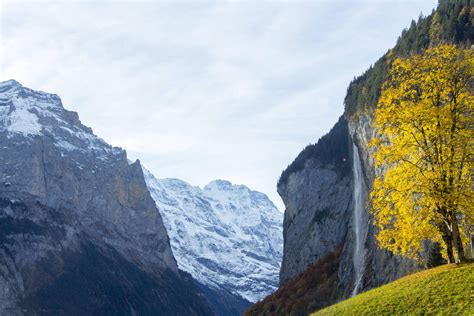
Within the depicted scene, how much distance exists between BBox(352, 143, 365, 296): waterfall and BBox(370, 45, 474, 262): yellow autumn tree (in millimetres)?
42143

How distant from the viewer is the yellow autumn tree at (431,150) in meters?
33.2

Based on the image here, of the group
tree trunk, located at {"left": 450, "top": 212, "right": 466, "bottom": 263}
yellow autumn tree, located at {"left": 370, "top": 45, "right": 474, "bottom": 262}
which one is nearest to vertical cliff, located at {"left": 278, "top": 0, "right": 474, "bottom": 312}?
yellow autumn tree, located at {"left": 370, "top": 45, "right": 474, "bottom": 262}

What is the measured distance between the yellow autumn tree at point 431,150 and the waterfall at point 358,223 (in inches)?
1659

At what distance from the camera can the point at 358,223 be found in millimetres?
84188

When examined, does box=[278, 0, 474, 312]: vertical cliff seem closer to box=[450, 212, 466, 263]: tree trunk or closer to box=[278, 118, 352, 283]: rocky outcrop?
box=[278, 118, 352, 283]: rocky outcrop

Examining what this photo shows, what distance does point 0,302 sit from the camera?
19975 centimetres

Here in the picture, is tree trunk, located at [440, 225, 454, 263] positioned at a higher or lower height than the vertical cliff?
lower

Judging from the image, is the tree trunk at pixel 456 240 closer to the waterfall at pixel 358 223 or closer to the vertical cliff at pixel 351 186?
the vertical cliff at pixel 351 186

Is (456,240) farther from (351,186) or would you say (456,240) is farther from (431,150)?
(351,186)

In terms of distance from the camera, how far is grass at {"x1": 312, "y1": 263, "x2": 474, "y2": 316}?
2895 centimetres

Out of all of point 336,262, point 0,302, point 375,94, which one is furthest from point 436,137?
point 0,302

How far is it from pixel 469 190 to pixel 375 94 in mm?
41908

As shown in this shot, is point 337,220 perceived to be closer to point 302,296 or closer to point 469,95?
point 302,296

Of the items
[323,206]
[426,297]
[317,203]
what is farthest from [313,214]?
[426,297]
